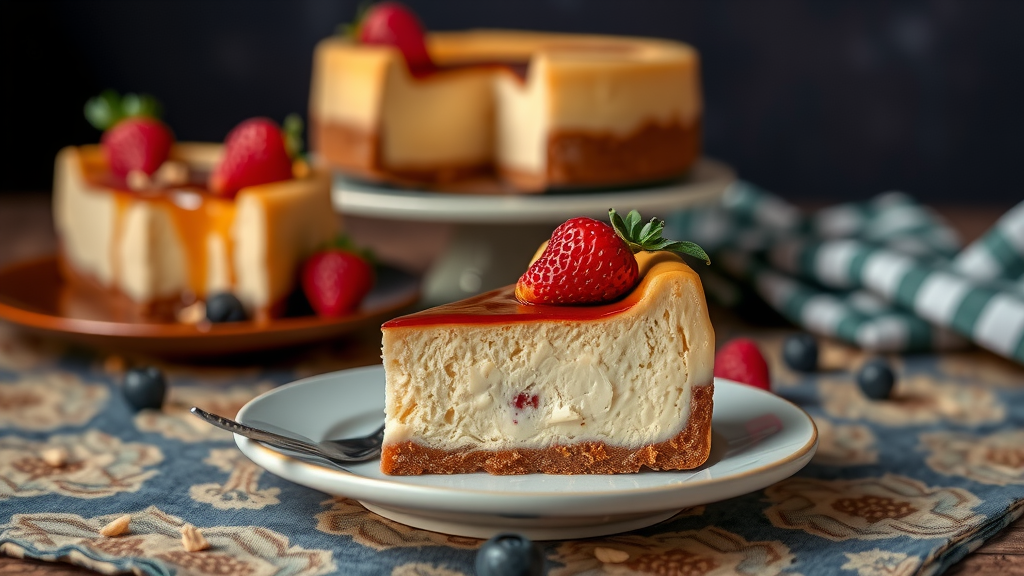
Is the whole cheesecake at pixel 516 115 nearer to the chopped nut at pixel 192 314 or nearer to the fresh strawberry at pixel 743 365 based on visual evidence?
the chopped nut at pixel 192 314

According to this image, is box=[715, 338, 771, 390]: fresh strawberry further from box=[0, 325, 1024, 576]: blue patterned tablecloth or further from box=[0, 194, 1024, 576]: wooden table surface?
box=[0, 194, 1024, 576]: wooden table surface

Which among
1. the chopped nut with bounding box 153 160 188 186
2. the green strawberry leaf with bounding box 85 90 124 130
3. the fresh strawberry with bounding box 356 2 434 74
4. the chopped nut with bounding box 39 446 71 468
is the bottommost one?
the chopped nut with bounding box 39 446 71 468

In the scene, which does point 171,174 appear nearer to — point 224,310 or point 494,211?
point 224,310

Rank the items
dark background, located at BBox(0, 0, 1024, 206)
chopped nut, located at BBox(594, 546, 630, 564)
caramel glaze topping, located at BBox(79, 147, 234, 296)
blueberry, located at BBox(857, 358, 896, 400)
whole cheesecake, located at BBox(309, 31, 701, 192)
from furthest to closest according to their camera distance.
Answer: dark background, located at BBox(0, 0, 1024, 206) < whole cheesecake, located at BBox(309, 31, 701, 192) < caramel glaze topping, located at BBox(79, 147, 234, 296) < blueberry, located at BBox(857, 358, 896, 400) < chopped nut, located at BBox(594, 546, 630, 564)

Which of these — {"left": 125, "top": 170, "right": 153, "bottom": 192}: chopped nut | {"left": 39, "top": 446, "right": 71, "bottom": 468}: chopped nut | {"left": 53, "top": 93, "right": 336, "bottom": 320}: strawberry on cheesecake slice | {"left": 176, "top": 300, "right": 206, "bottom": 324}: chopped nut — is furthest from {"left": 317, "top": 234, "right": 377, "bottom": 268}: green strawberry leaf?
{"left": 39, "top": 446, "right": 71, "bottom": 468}: chopped nut

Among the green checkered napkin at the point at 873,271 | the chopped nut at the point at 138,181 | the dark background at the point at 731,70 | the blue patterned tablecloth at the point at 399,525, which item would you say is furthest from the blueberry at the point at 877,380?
the dark background at the point at 731,70

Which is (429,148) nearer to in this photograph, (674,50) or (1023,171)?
(674,50)
